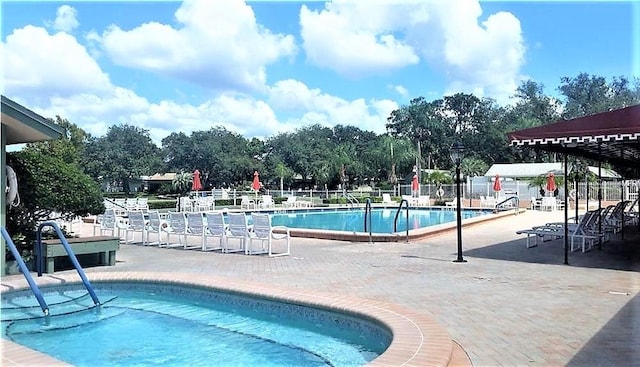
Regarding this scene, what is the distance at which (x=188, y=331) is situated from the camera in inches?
241

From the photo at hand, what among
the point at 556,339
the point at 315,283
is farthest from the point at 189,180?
the point at 556,339

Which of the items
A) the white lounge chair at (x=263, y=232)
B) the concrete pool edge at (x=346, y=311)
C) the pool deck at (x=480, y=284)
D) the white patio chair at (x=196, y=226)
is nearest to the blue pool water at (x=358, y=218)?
the pool deck at (x=480, y=284)

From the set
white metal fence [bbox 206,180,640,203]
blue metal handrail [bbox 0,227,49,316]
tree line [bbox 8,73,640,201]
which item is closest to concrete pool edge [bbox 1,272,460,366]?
blue metal handrail [bbox 0,227,49,316]

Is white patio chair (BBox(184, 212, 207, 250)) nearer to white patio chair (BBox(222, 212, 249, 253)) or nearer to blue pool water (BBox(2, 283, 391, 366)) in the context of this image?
white patio chair (BBox(222, 212, 249, 253))

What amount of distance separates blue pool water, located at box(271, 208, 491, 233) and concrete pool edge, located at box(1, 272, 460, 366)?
43.0 ft

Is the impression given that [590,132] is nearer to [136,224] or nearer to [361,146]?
[136,224]

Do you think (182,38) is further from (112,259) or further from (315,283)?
(315,283)

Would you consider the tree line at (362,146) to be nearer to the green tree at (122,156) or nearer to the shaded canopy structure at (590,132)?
the green tree at (122,156)

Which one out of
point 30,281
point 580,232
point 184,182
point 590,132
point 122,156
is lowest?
point 30,281

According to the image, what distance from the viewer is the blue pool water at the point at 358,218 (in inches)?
859

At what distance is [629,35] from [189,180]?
4507 centimetres

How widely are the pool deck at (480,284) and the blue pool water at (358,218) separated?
8145mm

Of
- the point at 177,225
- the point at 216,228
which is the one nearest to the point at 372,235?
the point at 216,228

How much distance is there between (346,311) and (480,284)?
2637mm
